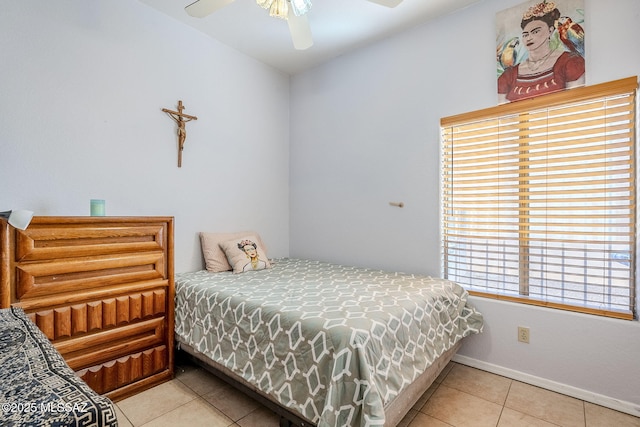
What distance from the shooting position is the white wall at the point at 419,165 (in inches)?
74.5

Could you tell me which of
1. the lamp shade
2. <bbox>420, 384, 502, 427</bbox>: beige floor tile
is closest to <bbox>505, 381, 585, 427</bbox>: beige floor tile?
<bbox>420, 384, 502, 427</bbox>: beige floor tile

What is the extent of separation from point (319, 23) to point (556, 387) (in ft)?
10.3

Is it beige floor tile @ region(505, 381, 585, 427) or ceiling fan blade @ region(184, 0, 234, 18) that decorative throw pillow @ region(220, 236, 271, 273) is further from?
beige floor tile @ region(505, 381, 585, 427)

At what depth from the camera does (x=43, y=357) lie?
2.75 feet

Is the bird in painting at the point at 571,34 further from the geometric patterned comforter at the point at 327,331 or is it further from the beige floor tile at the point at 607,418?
the beige floor tile at the point at 607,418

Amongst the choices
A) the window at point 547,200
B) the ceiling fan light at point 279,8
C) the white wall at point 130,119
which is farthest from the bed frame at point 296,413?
the ceiling fan light at point 279,8

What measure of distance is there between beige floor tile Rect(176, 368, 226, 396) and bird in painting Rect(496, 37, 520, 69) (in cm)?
297

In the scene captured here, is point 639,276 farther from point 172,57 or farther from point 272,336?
point 172,57

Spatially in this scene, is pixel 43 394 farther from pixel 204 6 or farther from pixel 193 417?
pixel 204 6

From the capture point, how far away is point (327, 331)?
56.0 inches

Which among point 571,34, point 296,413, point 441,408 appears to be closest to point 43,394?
point 296,413

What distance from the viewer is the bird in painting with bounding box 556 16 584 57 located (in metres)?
1.97

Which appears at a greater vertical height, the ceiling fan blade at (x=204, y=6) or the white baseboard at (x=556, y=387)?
the ceiling fan blade at (x=204, y=6)

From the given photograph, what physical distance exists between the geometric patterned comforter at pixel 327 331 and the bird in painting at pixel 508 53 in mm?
1619
